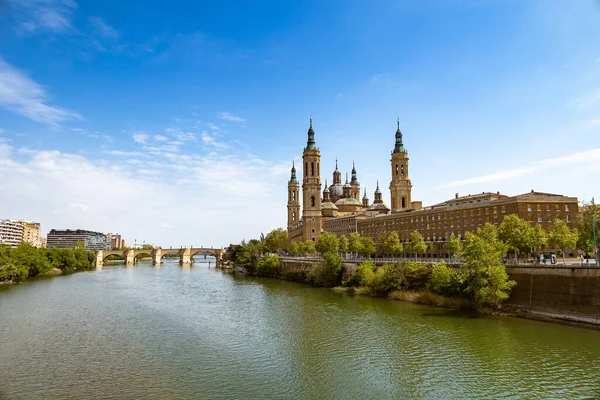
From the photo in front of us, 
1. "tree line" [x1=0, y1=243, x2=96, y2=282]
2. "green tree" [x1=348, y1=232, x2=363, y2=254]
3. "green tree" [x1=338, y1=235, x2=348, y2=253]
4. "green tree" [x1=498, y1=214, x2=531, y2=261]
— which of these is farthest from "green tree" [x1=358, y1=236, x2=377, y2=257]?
"tree line" [x1=0, y1=243, x2=96, y2=282]

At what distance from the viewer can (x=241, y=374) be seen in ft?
91.4

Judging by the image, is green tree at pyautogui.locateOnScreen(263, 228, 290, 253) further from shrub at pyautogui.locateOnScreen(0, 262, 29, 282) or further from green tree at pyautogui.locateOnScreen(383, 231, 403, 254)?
shrub at pyautogui.locateOnScreen(0, 262, 29, 282)

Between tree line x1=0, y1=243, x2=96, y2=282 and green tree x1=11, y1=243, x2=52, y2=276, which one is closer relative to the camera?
tree line x1=0, y1=243, x2=96, y2=282

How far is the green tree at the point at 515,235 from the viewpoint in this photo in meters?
54.0

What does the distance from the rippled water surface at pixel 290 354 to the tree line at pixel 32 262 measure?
40.0 m

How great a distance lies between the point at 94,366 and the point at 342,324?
22297mm

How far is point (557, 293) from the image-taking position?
40938 millimetres

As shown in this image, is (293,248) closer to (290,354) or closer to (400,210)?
(400,210)

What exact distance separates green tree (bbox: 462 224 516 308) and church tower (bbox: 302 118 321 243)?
90.5 meters

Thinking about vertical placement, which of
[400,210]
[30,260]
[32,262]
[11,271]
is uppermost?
[400,210]

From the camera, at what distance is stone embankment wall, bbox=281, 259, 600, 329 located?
124ft

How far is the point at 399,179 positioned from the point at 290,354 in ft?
339

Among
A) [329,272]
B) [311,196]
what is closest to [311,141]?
[311,196]

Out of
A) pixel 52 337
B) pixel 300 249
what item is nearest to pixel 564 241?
pixel 52 337
